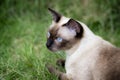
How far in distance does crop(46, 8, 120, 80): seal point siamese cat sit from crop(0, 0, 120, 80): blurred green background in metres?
0.62

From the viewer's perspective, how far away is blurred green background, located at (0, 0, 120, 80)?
512cm

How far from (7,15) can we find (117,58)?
304 cm

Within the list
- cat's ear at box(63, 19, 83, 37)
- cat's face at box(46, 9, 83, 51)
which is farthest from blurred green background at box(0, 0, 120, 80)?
cat's ear at box(63, 19, 83, 37)

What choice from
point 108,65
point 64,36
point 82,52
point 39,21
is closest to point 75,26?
point 64,36

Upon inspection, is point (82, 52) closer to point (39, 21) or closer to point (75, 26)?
point (75, 26)

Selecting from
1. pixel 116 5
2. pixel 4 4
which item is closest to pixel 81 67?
pixel 116 5

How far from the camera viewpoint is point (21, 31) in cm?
598

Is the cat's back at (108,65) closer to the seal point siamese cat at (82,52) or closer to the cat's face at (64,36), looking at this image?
the seal point siamese cat at (82,52)

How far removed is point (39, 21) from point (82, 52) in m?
2.37

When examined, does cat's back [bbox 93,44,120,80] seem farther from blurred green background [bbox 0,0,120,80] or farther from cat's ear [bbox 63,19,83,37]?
blurred green background [bbox 0,0,120,80]

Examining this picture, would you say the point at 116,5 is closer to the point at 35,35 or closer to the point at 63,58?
the point at 35,35

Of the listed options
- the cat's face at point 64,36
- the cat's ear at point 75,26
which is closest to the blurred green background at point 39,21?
the cat's face at point 64,36

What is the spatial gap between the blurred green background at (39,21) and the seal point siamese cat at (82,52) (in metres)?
0.62

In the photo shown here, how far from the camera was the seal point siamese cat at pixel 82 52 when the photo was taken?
395 cm
